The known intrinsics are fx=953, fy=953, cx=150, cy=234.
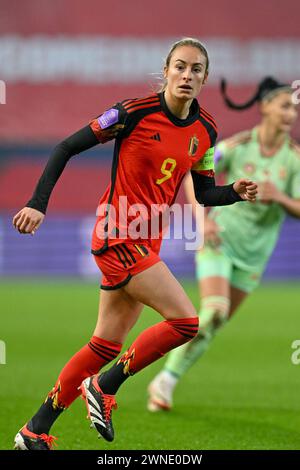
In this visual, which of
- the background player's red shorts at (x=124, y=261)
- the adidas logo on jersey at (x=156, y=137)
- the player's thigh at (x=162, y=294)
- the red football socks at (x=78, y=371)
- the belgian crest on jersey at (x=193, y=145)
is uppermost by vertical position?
the adidas logo on jersey at (x=156, y=137)

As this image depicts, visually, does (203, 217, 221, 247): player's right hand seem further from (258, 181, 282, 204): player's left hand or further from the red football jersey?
the red football jersey

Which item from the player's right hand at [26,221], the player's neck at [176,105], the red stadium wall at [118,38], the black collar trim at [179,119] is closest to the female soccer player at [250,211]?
the black collar trim at [179,119]

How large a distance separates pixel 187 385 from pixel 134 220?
3523mm

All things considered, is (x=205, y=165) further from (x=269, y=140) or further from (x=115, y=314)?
(x=269, y=140)

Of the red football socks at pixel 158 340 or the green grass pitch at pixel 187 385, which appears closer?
the red football socks at pixel 158 340

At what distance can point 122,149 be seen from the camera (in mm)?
5227

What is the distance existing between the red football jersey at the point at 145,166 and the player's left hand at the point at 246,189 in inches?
11.7

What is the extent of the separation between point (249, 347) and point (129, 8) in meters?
14.2

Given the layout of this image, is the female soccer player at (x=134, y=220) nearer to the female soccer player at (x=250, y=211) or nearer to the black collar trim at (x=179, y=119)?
the black collar trim at (x=179, y=119)

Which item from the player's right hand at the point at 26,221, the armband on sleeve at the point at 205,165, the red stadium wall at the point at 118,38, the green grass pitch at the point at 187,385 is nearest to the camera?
the player's right hand at the point at 26,221

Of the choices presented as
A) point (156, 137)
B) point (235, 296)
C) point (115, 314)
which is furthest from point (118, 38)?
point (115, 314)

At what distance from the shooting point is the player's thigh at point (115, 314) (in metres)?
5.27

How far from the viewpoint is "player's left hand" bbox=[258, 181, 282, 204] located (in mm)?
7199

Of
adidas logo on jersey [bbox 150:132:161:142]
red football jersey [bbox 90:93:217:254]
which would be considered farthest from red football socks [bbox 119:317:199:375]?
adidas logo on jersey [bbox 150:132:161:142]
